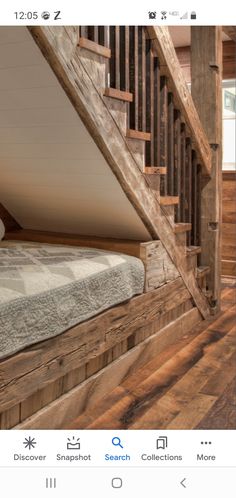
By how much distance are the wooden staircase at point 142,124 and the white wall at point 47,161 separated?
0.18 feet

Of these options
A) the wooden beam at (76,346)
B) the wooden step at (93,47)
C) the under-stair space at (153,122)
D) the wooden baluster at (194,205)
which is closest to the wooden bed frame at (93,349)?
the wooden beam at (76,346)

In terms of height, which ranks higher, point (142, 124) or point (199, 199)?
point (142, 124)

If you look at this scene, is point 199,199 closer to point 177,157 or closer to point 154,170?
point 177,157

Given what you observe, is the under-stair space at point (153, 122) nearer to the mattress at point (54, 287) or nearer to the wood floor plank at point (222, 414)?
the mattress at point (54, 287)

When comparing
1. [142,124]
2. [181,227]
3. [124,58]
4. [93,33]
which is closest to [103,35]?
[93,33]

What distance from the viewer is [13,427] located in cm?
151

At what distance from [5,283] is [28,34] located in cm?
73

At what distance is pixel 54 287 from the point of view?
1.68 metres

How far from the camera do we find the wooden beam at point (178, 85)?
2201 mm

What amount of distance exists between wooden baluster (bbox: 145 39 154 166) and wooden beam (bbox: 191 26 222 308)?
65 centimetres

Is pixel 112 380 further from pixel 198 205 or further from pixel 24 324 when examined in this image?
pixel 198 205

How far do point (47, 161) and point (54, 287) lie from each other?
652 mm
